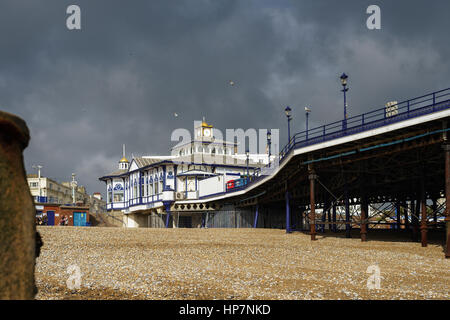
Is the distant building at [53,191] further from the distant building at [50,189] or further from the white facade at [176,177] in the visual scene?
the white facade at [176,177]

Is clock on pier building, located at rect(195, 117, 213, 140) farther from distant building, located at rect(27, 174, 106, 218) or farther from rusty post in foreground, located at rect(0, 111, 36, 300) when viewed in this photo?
rusty post in foreground, located at rect(0, 111, 36, 300)

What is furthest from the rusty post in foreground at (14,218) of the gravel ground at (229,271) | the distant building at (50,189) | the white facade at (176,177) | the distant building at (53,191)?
the distant building at (50,189)

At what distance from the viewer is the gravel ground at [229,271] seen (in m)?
10.0

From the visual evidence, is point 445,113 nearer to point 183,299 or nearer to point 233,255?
point 233,255

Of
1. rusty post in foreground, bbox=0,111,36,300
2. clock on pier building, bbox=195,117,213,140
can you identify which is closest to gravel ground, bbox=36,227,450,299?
rusty post in foreground, bbox=0,111,36,300

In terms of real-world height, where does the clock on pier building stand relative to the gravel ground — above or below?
above

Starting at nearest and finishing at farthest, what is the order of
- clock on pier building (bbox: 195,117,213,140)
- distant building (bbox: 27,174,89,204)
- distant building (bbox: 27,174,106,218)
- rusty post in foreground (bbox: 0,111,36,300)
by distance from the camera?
rusty post in foreground (bbox: 0,111,36,300) < clock on pier building (bbox: 195,117,213,140) < distant building (bbox: 27,174,106,218) < distant building (bbox: 27,174,89,204)

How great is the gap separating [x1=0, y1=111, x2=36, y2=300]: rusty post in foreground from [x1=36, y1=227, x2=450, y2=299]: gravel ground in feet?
21.1

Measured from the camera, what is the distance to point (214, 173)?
171ft

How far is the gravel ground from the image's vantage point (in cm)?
1005

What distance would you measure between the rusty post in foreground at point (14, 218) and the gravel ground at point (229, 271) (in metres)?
6.43

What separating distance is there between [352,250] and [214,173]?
3288cm

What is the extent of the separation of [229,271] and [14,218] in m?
10.3
